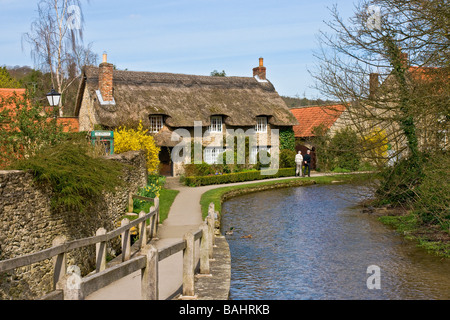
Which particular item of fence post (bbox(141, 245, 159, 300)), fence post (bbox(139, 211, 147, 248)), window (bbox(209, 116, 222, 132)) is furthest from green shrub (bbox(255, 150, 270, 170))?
fence post (bbox(141, 245, 159, 300))

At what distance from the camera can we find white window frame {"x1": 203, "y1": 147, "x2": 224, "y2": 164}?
34812 mm

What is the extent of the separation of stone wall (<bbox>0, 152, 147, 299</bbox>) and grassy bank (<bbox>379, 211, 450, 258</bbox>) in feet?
29.7

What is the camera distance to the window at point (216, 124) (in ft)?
115

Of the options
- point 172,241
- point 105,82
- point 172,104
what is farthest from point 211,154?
point 172,241

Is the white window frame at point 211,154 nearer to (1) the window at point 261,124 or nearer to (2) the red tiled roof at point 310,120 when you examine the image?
(1) the window at point 261,124

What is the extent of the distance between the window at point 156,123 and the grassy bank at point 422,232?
1809 centimetres

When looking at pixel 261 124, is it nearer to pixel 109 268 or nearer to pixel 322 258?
pixel 322 258

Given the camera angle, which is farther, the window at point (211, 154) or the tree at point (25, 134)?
the window at point (211, 154)

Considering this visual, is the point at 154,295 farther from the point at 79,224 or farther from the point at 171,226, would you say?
the point at 171,226

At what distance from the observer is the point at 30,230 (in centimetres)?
984

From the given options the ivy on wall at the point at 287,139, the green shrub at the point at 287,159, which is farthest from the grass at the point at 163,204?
the ivy on wall at the point at 287,139

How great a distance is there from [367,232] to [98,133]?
12634mm
